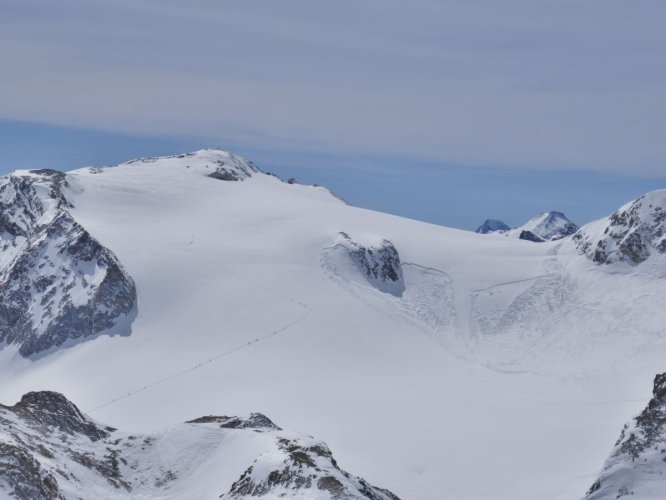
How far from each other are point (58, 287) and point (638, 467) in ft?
287

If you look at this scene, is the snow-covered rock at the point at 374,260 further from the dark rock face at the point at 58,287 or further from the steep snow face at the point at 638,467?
the steep snow face at the point at 638,467

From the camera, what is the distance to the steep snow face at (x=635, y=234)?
395 feet

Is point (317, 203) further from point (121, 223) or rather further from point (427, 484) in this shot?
point (427, 484)

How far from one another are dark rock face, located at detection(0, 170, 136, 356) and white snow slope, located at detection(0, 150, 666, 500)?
288 centimetres

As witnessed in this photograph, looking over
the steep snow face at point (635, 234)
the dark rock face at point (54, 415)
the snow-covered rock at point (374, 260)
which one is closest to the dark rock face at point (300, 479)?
the dark rock face at point (54, 415)

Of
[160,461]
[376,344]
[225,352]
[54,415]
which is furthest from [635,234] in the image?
[54,415]

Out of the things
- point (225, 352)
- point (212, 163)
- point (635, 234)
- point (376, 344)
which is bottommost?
point (225, 352)

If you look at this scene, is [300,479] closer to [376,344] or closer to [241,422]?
[241,422]

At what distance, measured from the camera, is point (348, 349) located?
103 m

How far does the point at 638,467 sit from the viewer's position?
157ft

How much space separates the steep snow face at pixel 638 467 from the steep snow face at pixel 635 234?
73046 millimetres

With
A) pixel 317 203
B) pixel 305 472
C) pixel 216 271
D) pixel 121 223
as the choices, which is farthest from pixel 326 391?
pixel 317 203

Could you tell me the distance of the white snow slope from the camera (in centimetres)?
7819

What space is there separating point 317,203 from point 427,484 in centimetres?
8752
